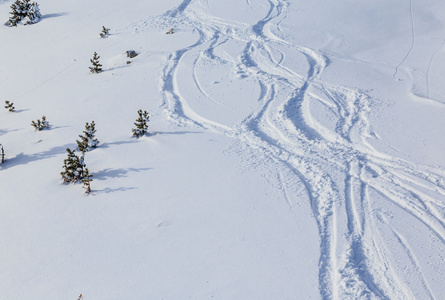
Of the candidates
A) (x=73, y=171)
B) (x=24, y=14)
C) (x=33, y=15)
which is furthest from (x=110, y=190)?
(x=24, y=14)

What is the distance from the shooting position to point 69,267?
14.7ft

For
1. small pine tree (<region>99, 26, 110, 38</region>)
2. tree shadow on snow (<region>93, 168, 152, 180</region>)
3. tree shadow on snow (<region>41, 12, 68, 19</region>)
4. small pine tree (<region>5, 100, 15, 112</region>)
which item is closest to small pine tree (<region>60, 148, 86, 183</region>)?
tree shadow on snow (<region>93, 168, 152, 180</region>)

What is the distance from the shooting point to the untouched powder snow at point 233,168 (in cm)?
439

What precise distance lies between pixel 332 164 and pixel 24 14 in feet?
47.7

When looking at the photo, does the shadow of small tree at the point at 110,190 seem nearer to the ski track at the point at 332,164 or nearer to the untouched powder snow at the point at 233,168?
the untouched powder snow at the point at 233,168

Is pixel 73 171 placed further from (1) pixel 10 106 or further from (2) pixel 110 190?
(1) pixel 10 106

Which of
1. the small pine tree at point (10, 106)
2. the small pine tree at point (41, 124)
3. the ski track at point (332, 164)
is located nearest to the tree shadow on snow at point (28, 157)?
the small pine tree at point (41, 124)

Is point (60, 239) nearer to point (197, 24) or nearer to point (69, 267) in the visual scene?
point (69, 267)

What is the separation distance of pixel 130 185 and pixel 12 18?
41.5ft

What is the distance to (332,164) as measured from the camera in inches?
247

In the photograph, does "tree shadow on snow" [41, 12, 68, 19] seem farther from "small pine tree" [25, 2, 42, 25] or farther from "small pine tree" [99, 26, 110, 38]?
"small pine tree" [99, 26, 110, 38]

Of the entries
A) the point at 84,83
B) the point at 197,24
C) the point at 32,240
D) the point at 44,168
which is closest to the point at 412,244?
the point at 32,240

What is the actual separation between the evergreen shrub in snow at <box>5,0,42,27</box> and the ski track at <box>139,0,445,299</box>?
771 centimetres

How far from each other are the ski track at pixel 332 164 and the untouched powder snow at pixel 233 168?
0.09ft
